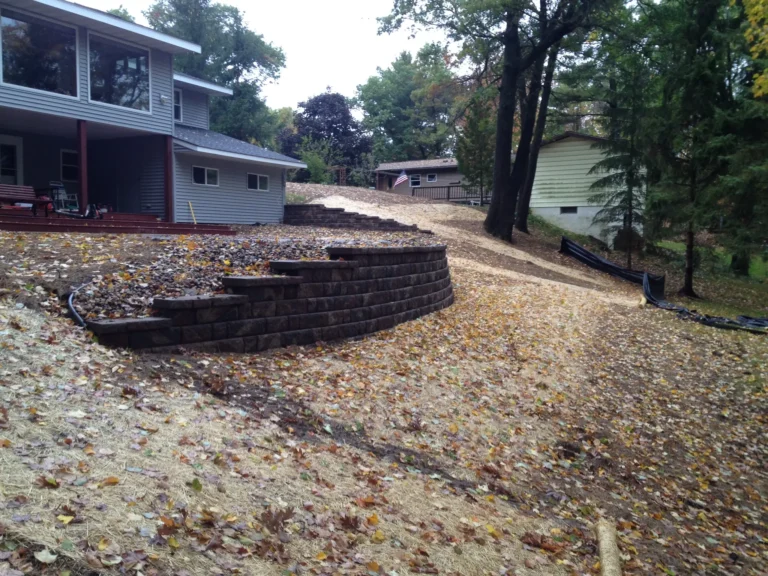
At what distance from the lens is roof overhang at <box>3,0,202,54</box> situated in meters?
14.8

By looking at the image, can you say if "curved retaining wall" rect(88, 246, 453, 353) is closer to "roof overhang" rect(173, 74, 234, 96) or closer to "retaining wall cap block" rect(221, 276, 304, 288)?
"retaining wall cap block" rect(221, 276, 304, 288)

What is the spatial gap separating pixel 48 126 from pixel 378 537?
54.7ft

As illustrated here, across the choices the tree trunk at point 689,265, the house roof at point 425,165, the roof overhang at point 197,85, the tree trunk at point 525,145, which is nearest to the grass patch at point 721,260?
the tree trunk at point 689,265

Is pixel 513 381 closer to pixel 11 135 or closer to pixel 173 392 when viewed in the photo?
pixel 173 392

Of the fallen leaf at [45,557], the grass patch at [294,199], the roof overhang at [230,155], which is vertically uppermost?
the roof overhang at [230,155]

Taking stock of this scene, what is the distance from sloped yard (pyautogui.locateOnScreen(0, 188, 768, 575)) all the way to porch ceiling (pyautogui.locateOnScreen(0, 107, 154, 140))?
9.57 metres

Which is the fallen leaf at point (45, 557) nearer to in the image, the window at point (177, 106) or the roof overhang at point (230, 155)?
the roof overhang at point (230, 155)

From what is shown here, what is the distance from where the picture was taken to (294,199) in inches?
1056

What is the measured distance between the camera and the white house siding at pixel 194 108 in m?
23.4

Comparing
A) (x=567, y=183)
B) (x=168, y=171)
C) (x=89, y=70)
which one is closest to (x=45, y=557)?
(x=89, y=70)

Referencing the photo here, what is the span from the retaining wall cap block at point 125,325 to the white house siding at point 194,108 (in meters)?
19.0

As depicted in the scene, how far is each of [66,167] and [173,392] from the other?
52.6 ft

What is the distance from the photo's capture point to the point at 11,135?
1745 centimetres

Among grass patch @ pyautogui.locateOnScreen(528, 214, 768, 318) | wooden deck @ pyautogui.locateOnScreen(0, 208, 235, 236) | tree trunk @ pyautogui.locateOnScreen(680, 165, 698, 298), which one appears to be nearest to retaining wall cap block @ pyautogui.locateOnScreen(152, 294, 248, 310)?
wooden deck @ pyautogui.locateOnScreen(0, 208, 235, 236)
